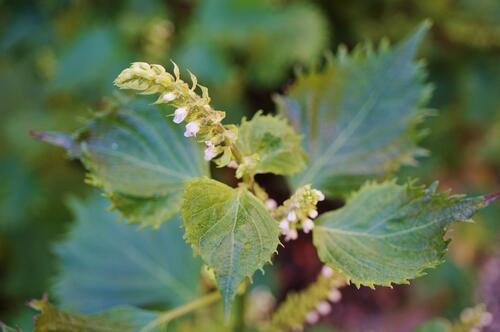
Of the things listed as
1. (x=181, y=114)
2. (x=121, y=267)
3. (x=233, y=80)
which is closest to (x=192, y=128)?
(x=181, y=114)

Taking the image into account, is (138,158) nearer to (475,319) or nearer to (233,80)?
(475,319)

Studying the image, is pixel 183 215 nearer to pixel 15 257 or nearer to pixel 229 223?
pixel 229 223

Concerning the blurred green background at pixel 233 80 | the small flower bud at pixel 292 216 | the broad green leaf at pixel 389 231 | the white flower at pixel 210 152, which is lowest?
the blurred green background at pixel 233 80

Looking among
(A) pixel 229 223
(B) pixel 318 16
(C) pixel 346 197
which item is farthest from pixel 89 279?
(B) pixel 318 16

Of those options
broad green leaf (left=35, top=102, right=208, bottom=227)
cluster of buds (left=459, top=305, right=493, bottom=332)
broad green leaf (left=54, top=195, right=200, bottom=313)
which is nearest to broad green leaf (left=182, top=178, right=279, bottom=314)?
broad green leaf (left=35, top=102, right=208, bottom=227)

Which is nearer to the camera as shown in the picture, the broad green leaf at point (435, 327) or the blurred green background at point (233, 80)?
the broad green leaf at point (435, 327)

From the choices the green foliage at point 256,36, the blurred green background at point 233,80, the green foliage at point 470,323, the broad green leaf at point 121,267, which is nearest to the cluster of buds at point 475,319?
the green foliage at point 470,323

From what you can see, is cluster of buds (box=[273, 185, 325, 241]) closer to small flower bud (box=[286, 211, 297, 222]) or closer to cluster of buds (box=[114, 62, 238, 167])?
small flower bud (box=[286, 211, 297, 222])

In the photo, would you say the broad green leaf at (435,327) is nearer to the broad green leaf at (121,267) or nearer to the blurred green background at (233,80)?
the broad green leaf at (121,267)
